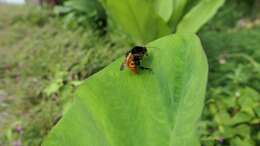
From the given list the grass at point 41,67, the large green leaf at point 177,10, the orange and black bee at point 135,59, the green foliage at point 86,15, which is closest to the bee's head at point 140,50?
the orange and black bee at point 135,59

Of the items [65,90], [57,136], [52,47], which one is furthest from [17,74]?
[57,136]

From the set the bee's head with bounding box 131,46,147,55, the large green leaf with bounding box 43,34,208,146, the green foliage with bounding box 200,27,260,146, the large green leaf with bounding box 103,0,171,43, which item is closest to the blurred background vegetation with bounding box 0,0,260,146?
the green foliage with bounding box 200,27,260,146

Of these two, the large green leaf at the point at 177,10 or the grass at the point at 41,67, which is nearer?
the grass at the point at 41,67

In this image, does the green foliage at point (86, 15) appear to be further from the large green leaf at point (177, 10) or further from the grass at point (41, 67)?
the large green leaf at point (177, 10)

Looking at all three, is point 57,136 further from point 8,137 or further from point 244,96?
point 8,137

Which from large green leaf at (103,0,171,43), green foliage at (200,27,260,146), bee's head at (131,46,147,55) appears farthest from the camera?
large green leaf at (103,0,171,43)

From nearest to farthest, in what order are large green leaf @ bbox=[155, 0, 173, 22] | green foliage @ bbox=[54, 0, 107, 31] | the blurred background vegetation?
the blurred background vegetation → large green leaf @ bbox=[155, 0, 173, 22] → green foliage @ bbox=[54, 0, 107, 31]

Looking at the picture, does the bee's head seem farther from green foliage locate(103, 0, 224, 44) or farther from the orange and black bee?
green foliage locate(103, 0, 224, 44)
